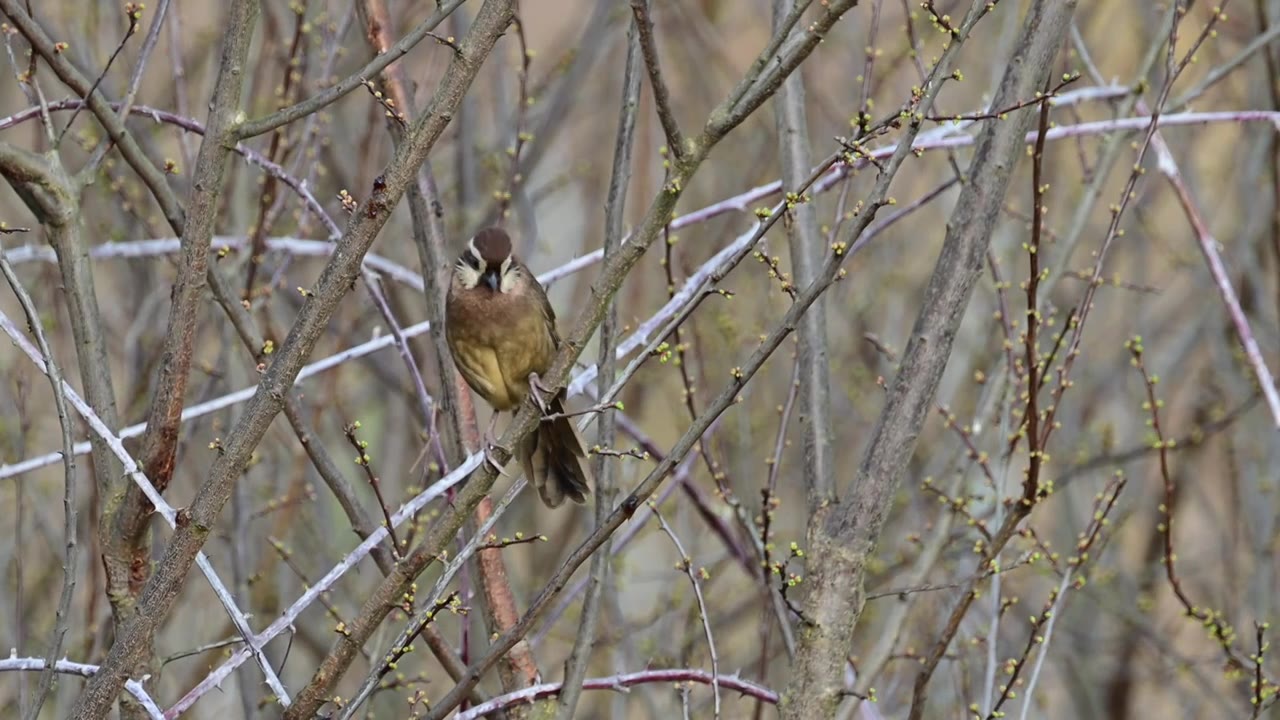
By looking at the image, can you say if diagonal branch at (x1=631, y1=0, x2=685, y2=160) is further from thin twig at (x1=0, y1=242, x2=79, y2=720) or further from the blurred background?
the blurred background

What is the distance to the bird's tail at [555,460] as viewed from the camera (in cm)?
378

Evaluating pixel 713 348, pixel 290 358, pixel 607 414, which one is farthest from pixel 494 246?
pixel 713 348

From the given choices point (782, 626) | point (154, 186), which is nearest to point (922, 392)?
point (782, 626)

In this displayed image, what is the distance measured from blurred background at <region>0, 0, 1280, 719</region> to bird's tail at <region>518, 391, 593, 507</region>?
3.84ft

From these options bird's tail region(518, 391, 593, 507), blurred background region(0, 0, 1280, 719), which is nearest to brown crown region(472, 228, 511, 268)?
bird's tail region(518, 391, 593, 507)

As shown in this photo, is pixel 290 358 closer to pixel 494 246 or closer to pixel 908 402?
pixel 908 402

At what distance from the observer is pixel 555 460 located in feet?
12.5

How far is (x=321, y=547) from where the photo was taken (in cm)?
650

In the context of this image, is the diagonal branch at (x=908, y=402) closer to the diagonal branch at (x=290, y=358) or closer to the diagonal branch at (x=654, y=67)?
the diagonal branch at (x=654, y=67)

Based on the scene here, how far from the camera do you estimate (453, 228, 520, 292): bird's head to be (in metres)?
4.12

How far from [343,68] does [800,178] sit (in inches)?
139

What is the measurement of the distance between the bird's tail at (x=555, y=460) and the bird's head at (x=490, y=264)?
1.77 ft

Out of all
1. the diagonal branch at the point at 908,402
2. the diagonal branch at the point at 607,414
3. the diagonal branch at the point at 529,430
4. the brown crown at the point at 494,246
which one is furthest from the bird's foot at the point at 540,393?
the brown crown at the point at 494,246

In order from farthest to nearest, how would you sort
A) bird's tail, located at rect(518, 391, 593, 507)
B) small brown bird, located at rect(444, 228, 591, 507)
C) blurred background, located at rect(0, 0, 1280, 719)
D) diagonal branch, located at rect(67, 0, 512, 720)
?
blurred background, located at rect(0, 0, 1280, 719) < small brown bird, located at rect(444, 228, 591, 507) < bird's tail, located at rect(518, 391, 593, 507) < diagonal branch, located at rect(67, 0, 512, 720)
